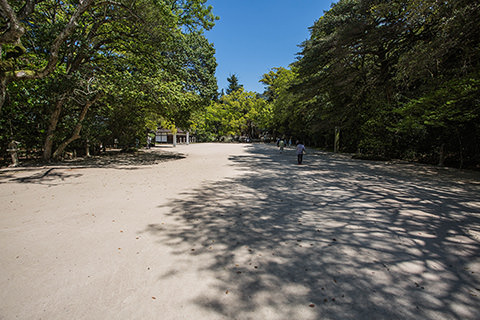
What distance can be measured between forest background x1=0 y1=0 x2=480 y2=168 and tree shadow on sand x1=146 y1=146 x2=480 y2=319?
5.71 meters

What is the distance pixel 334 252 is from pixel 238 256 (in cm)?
151

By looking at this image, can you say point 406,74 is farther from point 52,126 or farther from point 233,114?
point 233,114

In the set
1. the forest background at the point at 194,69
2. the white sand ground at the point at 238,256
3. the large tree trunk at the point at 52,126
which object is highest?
the forest background at the point at 194,69

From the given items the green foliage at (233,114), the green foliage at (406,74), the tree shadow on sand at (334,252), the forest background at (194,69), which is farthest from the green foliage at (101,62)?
the green foliage at (233,114)

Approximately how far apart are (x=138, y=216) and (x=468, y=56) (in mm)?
12364

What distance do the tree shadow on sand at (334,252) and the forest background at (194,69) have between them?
5712 mm

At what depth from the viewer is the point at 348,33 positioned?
1098 cm

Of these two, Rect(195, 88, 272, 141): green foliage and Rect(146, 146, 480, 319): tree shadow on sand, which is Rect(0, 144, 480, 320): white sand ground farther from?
Rect(195, 88, 272, 141): green foliage

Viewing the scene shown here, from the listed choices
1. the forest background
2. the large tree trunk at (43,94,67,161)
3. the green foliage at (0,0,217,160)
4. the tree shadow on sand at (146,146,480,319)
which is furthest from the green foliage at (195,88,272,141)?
the tree shadow on sand at (146,146,480,319)

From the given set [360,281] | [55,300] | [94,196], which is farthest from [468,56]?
[94,196]

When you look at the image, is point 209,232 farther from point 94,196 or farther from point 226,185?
point 94,196

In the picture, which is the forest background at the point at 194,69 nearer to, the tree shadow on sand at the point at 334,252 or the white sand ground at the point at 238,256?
the white sand ground at the point at 238,256

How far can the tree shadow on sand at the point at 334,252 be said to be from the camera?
2195 millimetres

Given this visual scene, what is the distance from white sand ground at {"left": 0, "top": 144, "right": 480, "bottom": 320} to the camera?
2.17 m
